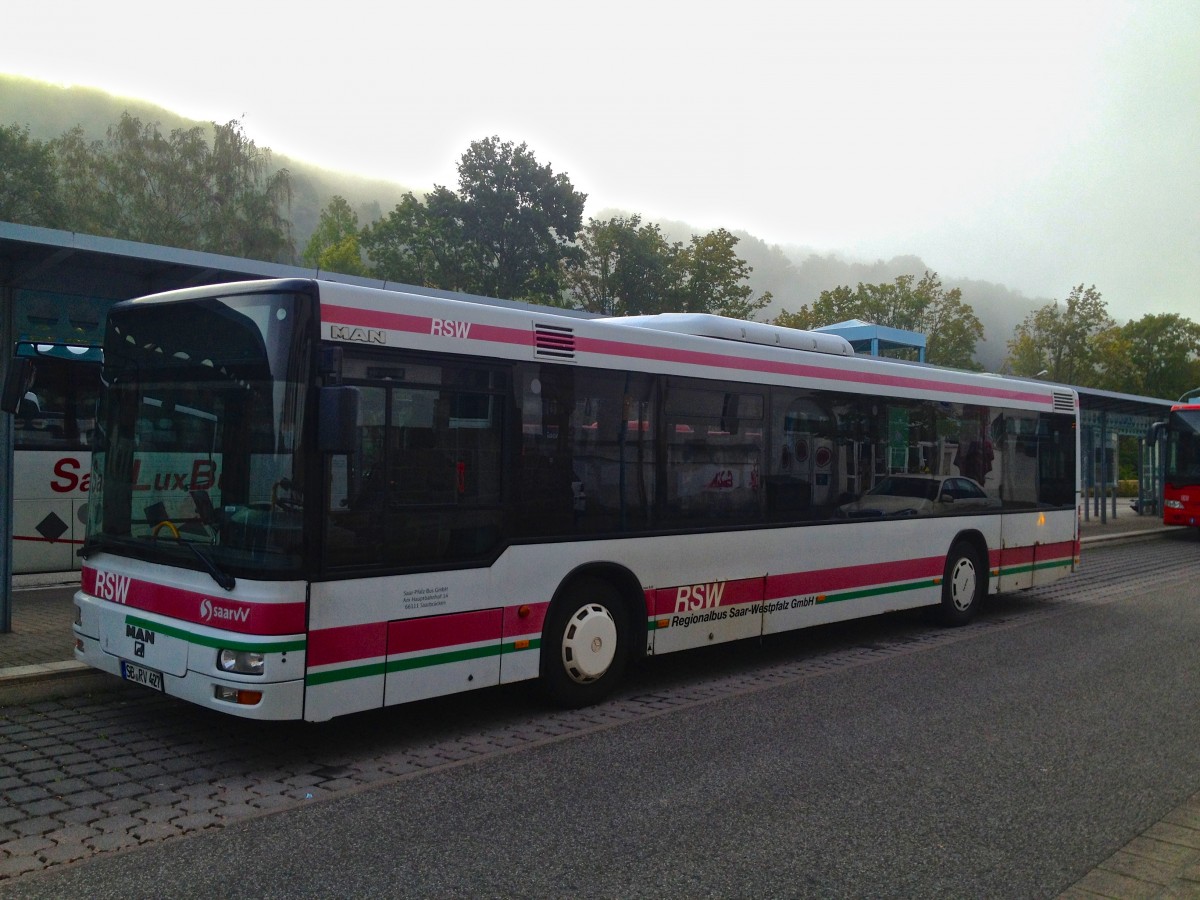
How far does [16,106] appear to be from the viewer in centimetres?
13000

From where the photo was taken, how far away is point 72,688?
297 inches

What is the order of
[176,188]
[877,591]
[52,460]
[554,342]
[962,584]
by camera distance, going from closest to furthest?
1. [554,342]
2. [877,591]
3. [962,584]
4. [52,460]
5. [176,188]

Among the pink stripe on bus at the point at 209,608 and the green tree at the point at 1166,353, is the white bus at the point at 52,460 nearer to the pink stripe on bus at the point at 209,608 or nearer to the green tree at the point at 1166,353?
the pink stripe on bus at the point at 209,608

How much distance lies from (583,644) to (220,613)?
2.71 meters

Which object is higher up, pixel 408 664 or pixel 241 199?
pixel 241 199

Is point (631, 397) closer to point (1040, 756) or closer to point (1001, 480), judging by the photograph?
point (1040, 756)

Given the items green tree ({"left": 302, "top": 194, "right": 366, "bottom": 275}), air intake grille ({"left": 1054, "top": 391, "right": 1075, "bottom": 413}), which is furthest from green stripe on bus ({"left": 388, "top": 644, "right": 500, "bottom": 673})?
green tree ({"left": 302, "top": 194, "right": 366, "bottom": 275})

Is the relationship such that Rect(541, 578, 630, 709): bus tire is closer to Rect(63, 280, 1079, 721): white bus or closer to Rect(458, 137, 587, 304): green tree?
Rect(63, 280, 1079, 721): white bus

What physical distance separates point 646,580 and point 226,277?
651cm

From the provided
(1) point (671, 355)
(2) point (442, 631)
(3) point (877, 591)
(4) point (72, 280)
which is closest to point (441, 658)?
(2) point (442, 631)

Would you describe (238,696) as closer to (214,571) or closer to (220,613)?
(220,613)

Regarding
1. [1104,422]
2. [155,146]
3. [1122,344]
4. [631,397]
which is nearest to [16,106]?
[155,146]

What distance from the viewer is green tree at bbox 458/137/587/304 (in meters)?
60.4

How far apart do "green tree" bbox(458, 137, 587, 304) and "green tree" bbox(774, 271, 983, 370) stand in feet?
46.3
